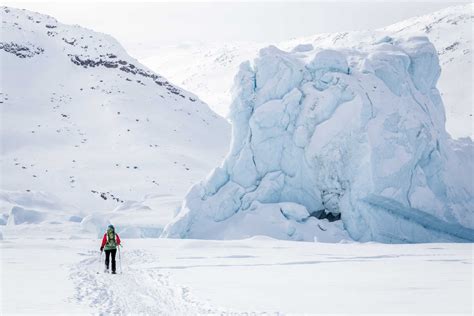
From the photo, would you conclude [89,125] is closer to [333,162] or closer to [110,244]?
[333,162]

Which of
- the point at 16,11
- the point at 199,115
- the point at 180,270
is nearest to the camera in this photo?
the point at 180,270

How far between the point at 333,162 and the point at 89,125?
131 feet

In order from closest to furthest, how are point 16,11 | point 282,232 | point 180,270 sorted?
point 180,270
point 282,232
point 16,11

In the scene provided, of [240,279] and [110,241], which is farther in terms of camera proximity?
[110,241]

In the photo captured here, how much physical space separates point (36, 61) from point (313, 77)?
178 feet

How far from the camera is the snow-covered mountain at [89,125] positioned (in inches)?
1718

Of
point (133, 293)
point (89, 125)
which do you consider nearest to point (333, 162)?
point (133, 293)

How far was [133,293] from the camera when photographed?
10227mm

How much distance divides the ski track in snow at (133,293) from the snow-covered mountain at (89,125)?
19.7m

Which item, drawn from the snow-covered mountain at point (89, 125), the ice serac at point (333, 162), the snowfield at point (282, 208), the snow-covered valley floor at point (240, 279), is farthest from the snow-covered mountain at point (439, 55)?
the snow-covered valley floor at point (240, 279)

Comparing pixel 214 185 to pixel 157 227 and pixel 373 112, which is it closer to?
pixel 157 227

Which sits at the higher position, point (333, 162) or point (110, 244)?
point (110, 244)

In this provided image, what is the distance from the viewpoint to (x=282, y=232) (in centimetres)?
2183

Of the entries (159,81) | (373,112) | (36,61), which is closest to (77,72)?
(36,61)
